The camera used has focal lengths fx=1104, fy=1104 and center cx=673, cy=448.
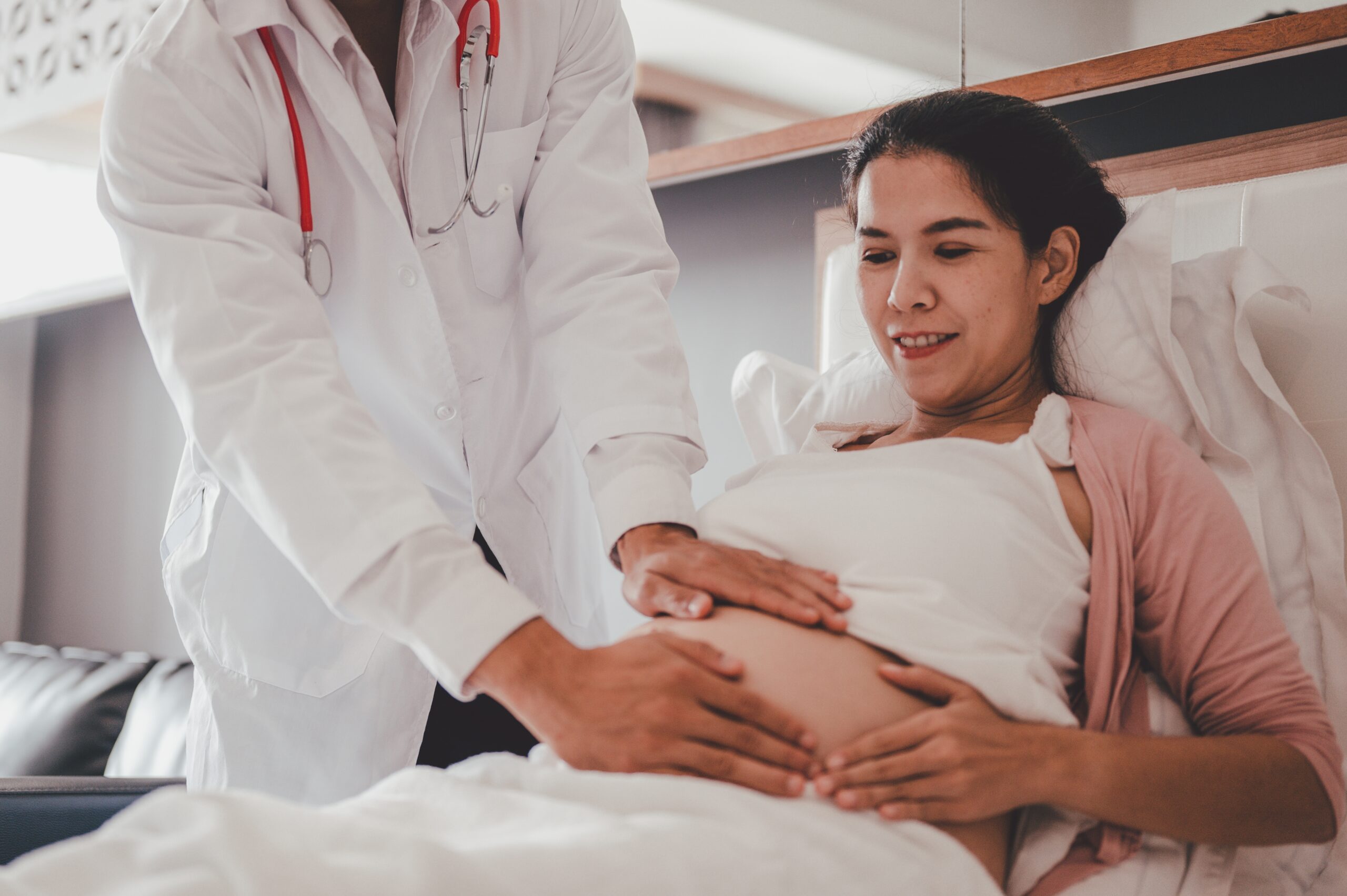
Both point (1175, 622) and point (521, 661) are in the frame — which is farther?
point (1175, 622)

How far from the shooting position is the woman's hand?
2.80ft

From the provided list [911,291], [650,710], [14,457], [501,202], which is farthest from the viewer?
[14,457]

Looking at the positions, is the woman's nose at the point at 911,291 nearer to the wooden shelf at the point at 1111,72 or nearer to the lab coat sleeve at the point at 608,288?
the lab coat sleeve at the point at 608,288

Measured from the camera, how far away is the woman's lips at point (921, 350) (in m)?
1.28

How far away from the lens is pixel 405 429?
1333 mm

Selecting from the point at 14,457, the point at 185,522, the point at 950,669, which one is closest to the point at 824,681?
the point at 950,669

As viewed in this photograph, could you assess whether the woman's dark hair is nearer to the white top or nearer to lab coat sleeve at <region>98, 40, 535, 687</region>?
the white top

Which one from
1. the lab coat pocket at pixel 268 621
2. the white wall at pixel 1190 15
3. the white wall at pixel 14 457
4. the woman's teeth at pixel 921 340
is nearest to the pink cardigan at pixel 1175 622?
the woman's teeth at pixel 921 340

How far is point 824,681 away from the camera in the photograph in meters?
0.95

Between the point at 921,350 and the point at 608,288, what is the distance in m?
0.38

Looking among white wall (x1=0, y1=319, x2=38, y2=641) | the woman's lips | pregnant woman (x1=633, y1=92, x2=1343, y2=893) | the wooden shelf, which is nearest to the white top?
pregnant woman (x1=633, y1=92, x2=1343, y2=893)

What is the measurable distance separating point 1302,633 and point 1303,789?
29 cm

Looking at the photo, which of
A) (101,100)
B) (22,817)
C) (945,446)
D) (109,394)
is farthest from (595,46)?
(109,394)

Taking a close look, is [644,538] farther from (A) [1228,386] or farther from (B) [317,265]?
(A) [1228,386]
